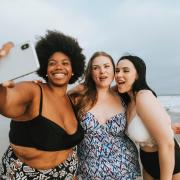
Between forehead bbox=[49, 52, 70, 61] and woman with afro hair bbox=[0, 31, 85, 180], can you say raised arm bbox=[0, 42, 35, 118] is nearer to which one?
woman with afro hair bbox=[0, 31, 85, 180]

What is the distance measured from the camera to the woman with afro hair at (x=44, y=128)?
3.04 meters

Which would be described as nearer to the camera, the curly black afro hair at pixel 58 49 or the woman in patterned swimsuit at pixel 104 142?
the woman in patterned swimsuit at pixel 104 142

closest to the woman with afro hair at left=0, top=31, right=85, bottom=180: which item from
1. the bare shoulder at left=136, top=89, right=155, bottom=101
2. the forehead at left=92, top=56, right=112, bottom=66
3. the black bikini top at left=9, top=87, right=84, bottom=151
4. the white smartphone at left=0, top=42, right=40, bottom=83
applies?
the black bikini top at left=9, top=87, right=84, bottom=151

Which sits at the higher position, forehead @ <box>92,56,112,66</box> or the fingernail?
the fingernail

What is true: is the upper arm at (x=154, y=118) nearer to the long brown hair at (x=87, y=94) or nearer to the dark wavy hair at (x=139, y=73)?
the dark wavy hair at (x=139, y=73)

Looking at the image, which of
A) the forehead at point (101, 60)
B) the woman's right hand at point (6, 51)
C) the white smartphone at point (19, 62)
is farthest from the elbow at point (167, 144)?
the woman's right hand at point (6, 51)

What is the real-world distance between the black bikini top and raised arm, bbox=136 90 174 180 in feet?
2.76

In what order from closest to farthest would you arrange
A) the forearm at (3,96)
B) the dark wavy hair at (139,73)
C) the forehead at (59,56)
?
the forearm at (3,96) < the forehead at (59,56) < the dark wavy hair at (139,73)

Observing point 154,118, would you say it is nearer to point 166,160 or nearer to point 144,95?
point 144,95

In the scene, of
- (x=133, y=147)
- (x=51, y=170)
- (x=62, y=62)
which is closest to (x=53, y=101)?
(x=62, y=62)

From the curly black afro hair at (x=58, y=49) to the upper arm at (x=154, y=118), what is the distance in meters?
0.89

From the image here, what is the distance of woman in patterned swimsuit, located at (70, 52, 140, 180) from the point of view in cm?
349

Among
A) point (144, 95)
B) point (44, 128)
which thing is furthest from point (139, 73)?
point (44, 128)

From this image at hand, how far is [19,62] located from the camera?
8.21ft
